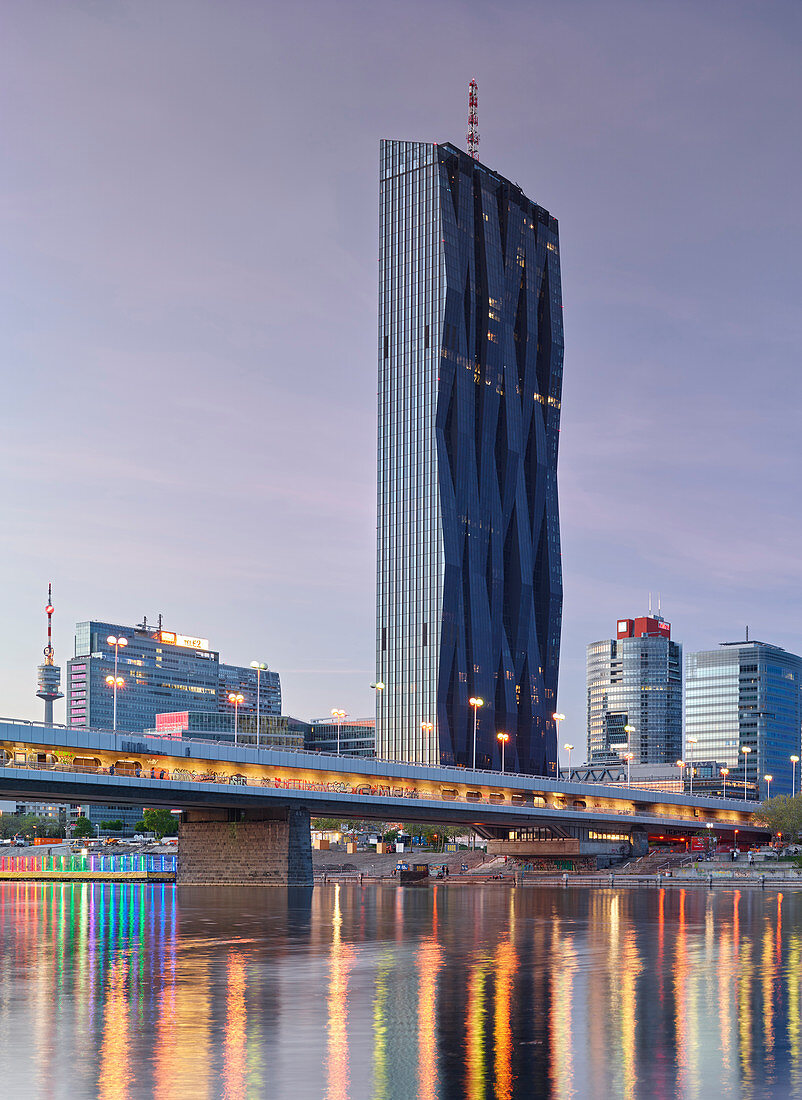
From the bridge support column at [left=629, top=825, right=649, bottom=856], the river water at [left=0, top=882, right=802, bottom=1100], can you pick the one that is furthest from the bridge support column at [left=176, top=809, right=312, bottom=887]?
the bridge support column at [left=629, top=825, right=649, bottom=856]

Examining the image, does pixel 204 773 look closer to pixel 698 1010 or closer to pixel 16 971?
pixel 16 971

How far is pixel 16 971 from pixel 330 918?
1455 inches

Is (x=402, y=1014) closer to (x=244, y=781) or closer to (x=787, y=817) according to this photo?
(x=244, y=781)

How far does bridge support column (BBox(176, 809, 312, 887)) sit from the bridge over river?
107 millimetres

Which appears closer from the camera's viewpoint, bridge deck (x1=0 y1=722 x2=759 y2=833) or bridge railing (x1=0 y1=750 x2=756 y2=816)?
bridge railing (x1=0 y1=750 x2=756 y2=816)

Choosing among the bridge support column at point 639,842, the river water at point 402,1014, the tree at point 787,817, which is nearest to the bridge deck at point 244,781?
the bridge support column at point 639,842

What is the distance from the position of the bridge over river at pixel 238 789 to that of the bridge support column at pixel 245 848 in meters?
0.11

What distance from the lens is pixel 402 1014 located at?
2777 centimetres

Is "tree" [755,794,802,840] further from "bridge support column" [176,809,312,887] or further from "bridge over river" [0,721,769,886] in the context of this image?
"bridge support column" [176,809,312,887]

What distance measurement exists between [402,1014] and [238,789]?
93.3m

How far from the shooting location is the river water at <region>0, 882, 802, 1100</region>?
2045 centimetres

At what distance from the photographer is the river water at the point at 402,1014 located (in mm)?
20453

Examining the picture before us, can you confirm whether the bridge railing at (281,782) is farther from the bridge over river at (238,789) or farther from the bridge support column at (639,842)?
the bridge support column at (639,842)

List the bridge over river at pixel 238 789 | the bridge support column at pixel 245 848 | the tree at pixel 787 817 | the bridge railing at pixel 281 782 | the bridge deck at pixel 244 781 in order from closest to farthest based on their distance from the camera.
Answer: the bridge railing at pixel 281 782 → the bridge deck at pixel 244 781 → the bridge over river at pixel 238 789 → the bridge support column at pixel 245 848 → the tree at pixel 787 817
